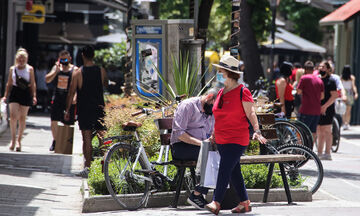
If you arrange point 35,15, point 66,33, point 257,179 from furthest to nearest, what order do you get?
point 66,33
point 35,15
point 257,179

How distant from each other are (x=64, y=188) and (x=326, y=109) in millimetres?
6368

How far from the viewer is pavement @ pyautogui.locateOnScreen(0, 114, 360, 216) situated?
8625 mm

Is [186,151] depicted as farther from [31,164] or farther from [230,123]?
[31,164]

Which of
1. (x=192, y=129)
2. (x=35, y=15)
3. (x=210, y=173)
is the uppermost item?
(x=35, y=15)

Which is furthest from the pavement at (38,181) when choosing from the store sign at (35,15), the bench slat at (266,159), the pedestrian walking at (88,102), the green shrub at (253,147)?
the store sign at (35,15)

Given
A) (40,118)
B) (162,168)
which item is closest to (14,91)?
(162,168)

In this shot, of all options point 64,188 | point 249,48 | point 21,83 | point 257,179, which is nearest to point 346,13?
point 249,48

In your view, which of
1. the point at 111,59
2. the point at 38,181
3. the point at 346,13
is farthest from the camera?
the point at 111,59

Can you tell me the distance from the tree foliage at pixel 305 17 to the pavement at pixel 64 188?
33.9 metres

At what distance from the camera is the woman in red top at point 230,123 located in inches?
320

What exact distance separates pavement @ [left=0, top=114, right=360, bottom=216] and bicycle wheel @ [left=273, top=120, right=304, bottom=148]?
2.57 ft

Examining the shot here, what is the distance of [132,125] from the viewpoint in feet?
29.3

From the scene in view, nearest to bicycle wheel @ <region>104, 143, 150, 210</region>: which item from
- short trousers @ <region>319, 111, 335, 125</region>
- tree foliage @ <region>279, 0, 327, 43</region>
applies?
short trousers @ <region>319, 111, 335, 125</region>

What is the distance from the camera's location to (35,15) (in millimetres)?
25312
